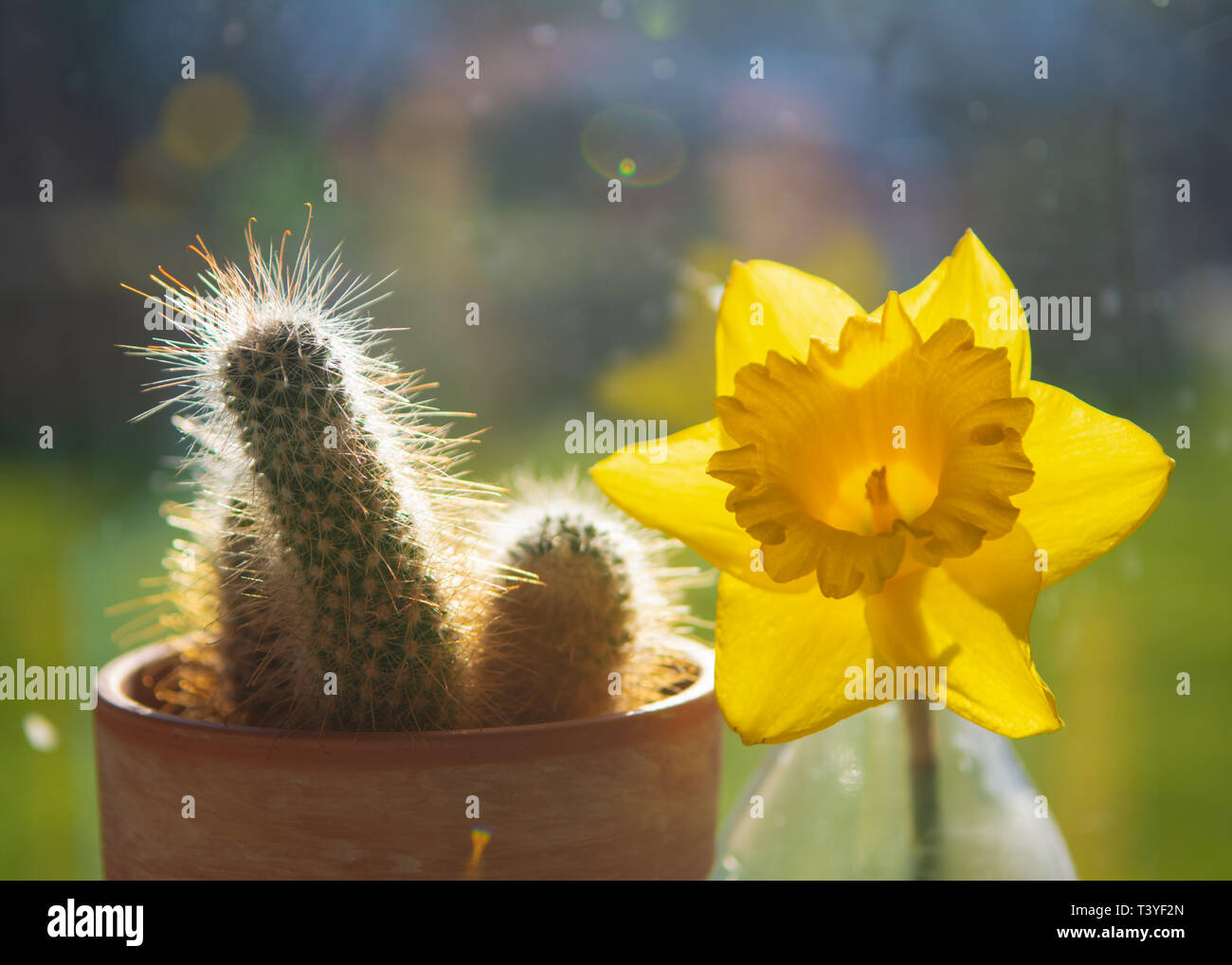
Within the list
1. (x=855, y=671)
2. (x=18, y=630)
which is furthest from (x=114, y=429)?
(x=855, y=671)

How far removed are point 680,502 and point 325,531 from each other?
0.53 ft

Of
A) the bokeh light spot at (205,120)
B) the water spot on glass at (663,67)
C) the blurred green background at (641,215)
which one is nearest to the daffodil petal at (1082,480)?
the blurred green background at (641,215)

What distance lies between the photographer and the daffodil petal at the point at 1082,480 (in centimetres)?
42

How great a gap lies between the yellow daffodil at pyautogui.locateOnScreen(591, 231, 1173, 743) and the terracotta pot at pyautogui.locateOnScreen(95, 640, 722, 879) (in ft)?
0.25

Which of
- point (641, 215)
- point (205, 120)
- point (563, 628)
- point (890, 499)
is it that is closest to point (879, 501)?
point (890, 499)

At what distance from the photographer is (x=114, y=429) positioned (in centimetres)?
96

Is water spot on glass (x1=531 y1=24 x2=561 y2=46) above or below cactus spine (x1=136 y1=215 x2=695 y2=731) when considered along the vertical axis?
above

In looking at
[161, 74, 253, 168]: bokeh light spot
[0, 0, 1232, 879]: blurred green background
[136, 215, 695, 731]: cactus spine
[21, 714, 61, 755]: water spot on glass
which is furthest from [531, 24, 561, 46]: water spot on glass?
[21, 714, 61, 755]: water spot on glass

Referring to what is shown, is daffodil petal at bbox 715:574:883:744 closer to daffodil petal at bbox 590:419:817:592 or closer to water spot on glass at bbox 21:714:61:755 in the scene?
daffodil petal at bbox 590:419:817:592

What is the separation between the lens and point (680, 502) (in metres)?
0.45

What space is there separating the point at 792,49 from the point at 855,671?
69cm

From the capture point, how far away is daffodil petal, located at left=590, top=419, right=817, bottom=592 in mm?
445

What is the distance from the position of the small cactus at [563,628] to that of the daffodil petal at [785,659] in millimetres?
101

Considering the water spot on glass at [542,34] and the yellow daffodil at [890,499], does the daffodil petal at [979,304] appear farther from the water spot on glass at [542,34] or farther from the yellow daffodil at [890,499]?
the water spot on glass at [542,34]
